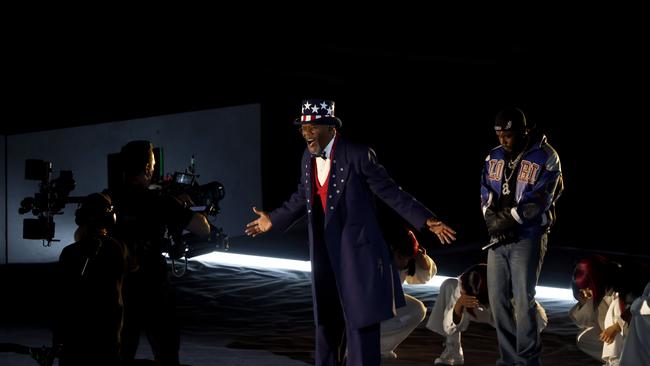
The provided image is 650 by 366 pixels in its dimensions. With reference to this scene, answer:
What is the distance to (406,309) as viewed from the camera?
251 inches

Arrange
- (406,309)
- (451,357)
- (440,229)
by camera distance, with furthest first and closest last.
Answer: (406,309) < (451,357) < (440,229)

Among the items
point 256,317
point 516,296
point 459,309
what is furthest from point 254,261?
point 516,296

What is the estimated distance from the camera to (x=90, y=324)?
4371 millimetres

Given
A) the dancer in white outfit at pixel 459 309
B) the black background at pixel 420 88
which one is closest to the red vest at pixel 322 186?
the dancer in white outfit at pixel 459 309

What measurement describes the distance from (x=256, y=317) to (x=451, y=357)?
2.34m

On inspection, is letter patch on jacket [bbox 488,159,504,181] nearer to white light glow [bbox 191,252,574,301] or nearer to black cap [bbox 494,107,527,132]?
black cap [bbox 494,107,527,132]

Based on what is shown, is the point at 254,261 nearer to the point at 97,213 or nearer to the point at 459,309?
the point at 459,309

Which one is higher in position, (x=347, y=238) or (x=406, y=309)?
(x=347, y=238)

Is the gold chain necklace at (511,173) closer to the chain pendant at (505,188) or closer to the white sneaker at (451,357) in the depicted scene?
the chain pendant at (505,188)

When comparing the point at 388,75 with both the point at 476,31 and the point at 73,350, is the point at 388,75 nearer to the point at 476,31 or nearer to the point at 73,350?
the point at 476,31

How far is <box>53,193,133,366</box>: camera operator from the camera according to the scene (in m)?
4.35

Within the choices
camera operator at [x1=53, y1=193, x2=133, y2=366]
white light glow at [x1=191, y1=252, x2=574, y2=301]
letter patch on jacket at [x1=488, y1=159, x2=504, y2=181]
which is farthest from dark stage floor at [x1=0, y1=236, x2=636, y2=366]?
camera operator at [x1=53, y1=193, x2=133, y2=366]

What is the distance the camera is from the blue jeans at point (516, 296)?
219 inches

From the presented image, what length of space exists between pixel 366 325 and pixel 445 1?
5.10 m
